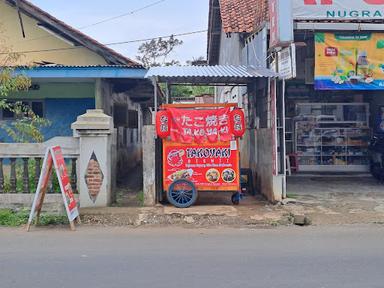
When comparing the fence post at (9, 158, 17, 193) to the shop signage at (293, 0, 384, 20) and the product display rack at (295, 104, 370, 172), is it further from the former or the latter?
the product display rack at (295, 104, 370, 172)

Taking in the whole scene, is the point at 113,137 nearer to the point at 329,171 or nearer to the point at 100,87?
the point at 100,87

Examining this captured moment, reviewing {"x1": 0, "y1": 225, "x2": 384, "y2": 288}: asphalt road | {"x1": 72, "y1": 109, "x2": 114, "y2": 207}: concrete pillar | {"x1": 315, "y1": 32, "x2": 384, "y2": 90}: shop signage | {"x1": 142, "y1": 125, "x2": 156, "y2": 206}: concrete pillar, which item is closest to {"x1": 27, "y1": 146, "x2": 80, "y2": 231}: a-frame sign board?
{"x1": 0, "y1": 225, "x2": 384, "y2": 288}: asphalt road

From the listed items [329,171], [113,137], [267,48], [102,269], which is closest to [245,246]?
[102,269]

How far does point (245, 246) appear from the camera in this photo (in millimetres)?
6633

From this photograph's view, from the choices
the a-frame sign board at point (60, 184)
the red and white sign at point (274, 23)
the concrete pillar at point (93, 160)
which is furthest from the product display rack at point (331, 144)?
the a-frame sign board at point (60, 184)

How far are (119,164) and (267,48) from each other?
649 cm

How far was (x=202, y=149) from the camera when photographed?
31.2 feet

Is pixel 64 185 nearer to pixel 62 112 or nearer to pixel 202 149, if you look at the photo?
pixel 202 149

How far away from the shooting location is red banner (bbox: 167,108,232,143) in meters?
9.48

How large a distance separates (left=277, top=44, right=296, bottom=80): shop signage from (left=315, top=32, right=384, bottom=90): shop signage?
5.00ft

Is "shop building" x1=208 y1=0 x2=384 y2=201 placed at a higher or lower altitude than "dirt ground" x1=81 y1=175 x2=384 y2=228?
higher

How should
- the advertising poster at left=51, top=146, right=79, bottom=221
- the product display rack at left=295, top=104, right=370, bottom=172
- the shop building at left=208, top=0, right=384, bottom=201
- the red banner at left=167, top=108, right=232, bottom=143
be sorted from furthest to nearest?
1. the product display rack at left=295, top=104, right=370, bottom=172
2. the shop building at left=208, top=0, right=384, bottom=201
3. the red banner at left=167, top=108, right=232, bottom=143
4. the advertising poster at left=51, top=146, right=79, bottom=221

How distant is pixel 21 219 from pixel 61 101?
20.4 ft

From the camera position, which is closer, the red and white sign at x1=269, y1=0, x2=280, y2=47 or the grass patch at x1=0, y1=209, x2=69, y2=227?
the grass patch at x1=0, y1=209, x2=69, y2=227
